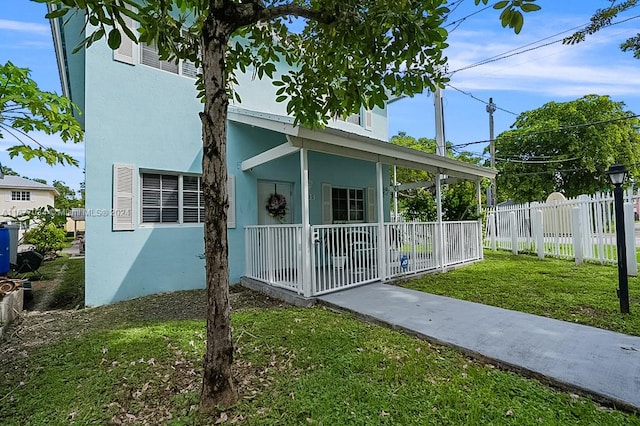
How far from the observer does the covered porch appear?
18.0 feet

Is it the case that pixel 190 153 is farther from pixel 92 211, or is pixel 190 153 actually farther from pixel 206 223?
pixel 206 223

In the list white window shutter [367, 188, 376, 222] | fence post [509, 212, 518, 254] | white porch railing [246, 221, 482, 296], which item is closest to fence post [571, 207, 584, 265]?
fence post [509, 212, 518, 254]

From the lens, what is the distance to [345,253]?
632 centimetres

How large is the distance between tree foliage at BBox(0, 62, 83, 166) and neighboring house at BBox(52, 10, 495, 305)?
66 centimetres

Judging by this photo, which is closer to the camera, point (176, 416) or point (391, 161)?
point (176, 416)

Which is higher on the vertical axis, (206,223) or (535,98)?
(535,98)

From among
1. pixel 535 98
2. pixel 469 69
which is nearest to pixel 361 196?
pixel 469 69

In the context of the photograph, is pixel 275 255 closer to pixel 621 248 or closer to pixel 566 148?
pixel 621 248

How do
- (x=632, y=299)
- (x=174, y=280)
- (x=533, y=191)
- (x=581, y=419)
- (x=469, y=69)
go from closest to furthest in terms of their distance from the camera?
1. (x=581, y=419)
2. (x=632, y=299)
3. (x=174, y=280)
4. (x=469, y=69)
5. (x=533, y=191)

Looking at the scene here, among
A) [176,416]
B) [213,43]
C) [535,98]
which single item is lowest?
[176,416]

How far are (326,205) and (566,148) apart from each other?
2279 cm

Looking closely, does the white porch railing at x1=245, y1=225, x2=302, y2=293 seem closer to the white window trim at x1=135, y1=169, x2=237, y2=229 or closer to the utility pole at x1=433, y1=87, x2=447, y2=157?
the white window trim at x1=135, y1=169, x2=237, y2=229

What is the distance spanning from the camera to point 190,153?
693cm

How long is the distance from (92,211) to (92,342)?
9.02 feet
